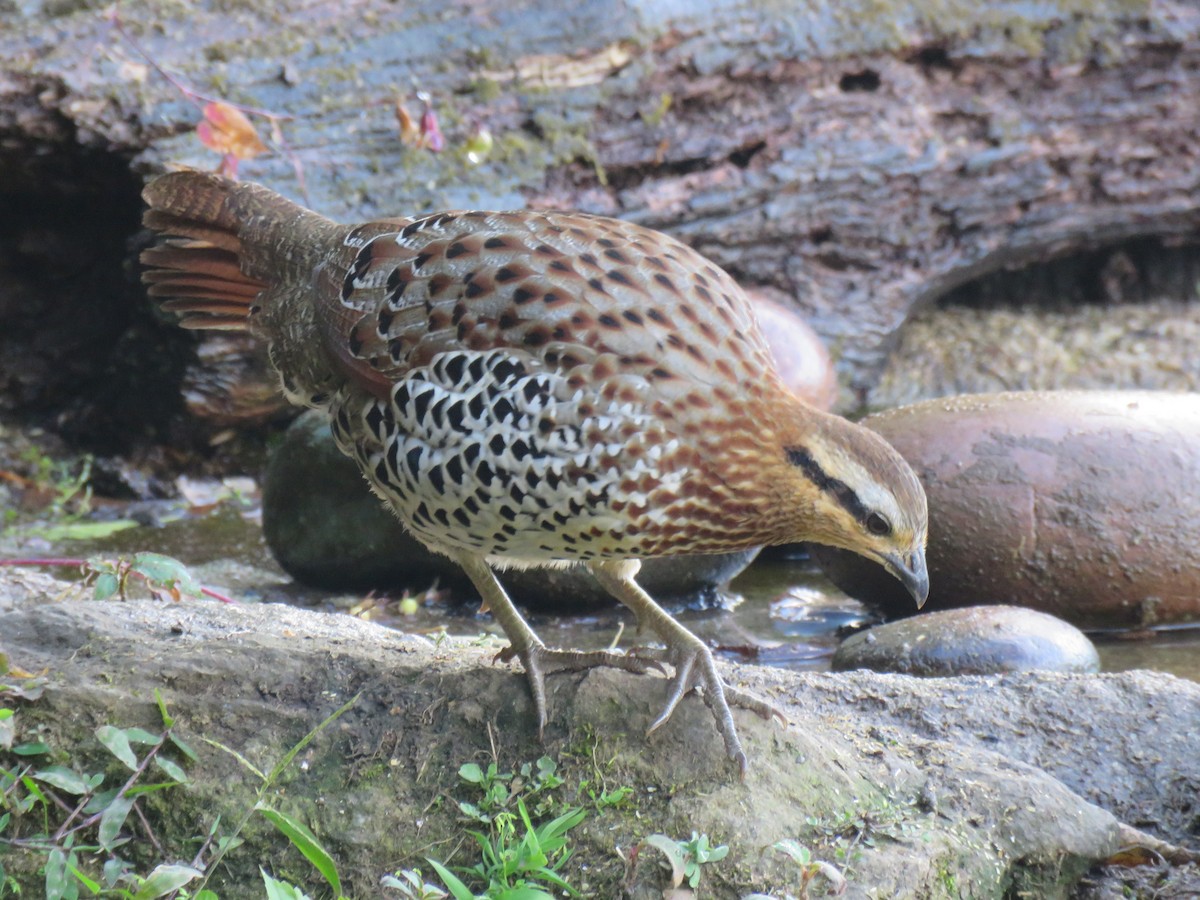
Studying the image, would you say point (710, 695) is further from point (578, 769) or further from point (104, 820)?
point (104, 820)

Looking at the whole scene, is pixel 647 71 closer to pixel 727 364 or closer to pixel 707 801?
pixel 727 364

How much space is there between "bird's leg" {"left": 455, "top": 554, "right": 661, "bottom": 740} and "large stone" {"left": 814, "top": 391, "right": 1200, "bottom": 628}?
2020 mm

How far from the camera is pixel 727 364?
10.9 feet

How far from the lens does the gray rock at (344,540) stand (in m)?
5.65

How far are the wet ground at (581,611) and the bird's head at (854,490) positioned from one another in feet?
4.66

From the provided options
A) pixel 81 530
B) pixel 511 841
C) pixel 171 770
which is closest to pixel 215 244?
pixel 171 770

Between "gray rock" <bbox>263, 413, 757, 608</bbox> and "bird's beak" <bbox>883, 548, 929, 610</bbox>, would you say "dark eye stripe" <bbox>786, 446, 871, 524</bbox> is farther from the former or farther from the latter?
"gray rock" <bbox>263, 413, 757, 608</bbox>

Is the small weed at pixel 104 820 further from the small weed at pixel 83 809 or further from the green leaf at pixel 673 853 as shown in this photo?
the green leaf at pixel 673 853

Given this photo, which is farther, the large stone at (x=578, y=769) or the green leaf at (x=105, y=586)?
the green leaf at (x=105, y=586)

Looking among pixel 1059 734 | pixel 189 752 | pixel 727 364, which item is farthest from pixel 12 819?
pixel 1059 734

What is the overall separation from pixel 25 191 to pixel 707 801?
17.7ft

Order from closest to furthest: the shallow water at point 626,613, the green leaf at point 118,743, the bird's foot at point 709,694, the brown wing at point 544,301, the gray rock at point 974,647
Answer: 1. the green leaf at point 118,743
2. the bird's foot at point 709,694
3. the brown wing at point 544,301
4. the gray rock at point 974,647
5. the shallow water at point 626,613

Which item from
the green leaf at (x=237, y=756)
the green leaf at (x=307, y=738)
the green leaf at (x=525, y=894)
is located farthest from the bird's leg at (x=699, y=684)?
the green leaf at (x=237, y=756)

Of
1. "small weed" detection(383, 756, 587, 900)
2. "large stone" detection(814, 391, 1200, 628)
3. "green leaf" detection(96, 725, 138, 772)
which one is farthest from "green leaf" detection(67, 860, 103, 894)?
"large stone" detection(814, 391, 1200, 628)
